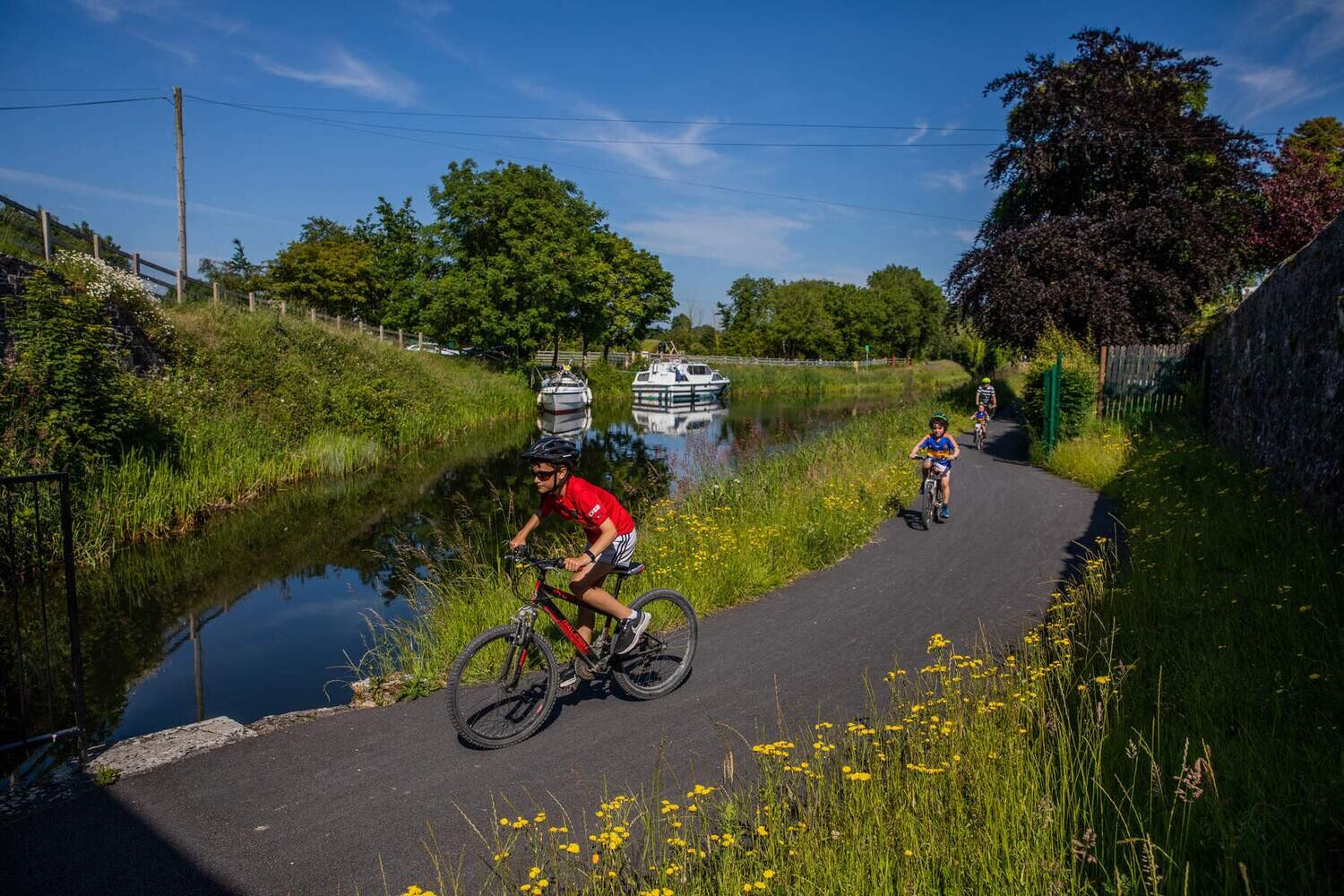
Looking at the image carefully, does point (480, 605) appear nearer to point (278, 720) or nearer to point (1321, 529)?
point (278, 720)

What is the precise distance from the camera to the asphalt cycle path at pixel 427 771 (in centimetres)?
362

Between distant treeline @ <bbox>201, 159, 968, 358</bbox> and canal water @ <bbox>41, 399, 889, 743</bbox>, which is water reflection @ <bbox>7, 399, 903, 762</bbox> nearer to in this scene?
canal water @ <bbox>41, 399, 889, 743</bbox>

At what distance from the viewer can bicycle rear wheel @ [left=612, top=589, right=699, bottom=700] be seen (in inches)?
215

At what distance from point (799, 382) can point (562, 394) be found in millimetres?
28104

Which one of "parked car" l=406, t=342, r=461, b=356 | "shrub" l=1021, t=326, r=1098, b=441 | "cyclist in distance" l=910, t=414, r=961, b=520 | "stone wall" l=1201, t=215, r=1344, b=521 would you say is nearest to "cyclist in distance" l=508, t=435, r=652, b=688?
"stone wall" l=1201, t=215, r=1344, b=521

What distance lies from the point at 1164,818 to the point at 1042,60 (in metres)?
27.3

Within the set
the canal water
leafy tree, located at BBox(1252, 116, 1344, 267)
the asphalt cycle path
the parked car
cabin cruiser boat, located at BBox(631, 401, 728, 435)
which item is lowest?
the canal water

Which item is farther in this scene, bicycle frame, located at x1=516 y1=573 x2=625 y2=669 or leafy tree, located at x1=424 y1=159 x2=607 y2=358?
leafy tree, located at x1=424 y1=159 x2=607 y2=358

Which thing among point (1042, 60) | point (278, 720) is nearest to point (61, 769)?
point (278, 720)

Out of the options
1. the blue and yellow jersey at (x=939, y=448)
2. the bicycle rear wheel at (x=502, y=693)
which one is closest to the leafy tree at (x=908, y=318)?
the blue and yellow jersey at (x=939, y=448)

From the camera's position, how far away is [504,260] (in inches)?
1679

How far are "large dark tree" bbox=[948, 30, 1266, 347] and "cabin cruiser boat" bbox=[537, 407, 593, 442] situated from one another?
1708 centimetres

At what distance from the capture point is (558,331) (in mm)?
47469

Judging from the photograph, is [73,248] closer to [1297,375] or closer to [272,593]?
[272,593]
